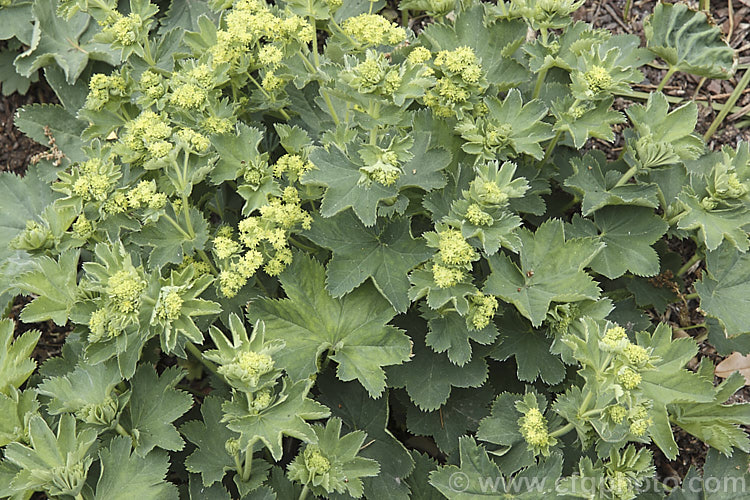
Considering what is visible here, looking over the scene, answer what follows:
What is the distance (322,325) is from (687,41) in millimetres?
2417

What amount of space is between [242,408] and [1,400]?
1033 mm

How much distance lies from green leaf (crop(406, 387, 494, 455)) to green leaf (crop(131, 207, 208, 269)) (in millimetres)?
1274

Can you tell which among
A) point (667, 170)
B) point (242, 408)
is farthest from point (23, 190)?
point (667, 170)

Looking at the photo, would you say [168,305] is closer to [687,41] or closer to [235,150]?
[235,150]

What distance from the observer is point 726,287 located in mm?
3115

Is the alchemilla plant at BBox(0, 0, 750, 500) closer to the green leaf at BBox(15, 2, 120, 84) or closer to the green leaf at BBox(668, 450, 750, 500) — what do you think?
the green leaf at BBox(668, 450, 750, 500)

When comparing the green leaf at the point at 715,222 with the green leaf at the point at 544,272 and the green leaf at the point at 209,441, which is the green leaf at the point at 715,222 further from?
the green leaf at the point at 209,441

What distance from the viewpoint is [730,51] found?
3377 mm

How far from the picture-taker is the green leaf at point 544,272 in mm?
2736

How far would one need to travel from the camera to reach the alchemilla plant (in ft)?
8.29

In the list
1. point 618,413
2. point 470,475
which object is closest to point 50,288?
point 470,475

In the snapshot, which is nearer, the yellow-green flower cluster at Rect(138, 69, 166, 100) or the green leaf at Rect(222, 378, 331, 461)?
the green leaf at Rect(222, 378, 331, 461)

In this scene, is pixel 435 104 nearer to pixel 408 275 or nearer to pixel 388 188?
pixel 388 188

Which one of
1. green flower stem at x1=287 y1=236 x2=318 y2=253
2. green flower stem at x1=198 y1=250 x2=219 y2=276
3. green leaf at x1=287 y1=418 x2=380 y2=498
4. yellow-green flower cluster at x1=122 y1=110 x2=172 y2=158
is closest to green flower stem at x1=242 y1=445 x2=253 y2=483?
green leaf at x1=287 y1=418 x2=380 y2=498
